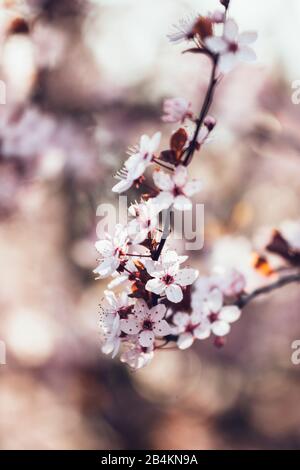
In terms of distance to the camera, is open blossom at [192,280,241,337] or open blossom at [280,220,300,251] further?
open blossom at [280,220,300,251]

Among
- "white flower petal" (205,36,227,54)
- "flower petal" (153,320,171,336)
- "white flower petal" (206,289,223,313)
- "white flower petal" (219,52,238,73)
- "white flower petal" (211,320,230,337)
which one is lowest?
"flower petal" (153,320,171,336)

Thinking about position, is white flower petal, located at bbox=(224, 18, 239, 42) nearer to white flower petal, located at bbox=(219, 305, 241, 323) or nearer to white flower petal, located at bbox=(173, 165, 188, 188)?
white flower petal, located at bbox=(173, 165, 188, 188)

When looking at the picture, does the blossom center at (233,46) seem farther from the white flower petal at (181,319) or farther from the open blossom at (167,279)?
the white flower petal at (181,319)

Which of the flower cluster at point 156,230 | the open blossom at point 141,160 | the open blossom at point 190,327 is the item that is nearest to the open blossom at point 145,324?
the flower cluster at point 156,230

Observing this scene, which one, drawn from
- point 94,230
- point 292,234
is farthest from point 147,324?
point 94,230

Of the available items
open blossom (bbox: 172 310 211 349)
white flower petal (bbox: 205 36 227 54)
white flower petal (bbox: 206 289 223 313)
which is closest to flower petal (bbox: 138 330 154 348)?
open blossom (bbox: 172 310 211 349)

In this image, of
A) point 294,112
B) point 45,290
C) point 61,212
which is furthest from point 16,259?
point 294,112

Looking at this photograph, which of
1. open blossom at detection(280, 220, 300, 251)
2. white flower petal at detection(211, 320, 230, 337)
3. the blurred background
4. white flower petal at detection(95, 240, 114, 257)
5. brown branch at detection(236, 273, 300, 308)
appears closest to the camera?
white flower petal at detection(95, 240, 114, 257)
